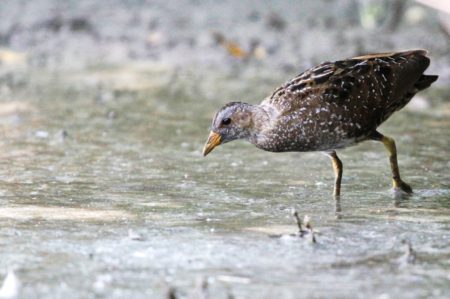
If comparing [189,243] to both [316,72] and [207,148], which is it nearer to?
[207,148]

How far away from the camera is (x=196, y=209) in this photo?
22.7ft

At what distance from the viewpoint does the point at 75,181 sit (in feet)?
25.9

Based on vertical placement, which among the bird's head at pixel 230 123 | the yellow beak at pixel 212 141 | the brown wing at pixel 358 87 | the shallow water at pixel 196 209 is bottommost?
the shallow water at pixel 196 209

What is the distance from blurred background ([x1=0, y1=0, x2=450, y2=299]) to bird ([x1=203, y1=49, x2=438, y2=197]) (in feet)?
1.14

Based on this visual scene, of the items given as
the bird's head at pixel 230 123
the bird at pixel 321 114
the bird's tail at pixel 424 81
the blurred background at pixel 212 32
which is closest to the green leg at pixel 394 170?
the bird at pixel 321 114

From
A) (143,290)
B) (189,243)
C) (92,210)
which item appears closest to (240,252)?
(189,243)

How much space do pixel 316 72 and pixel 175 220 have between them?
1.78 m

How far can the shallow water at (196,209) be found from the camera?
524 cm

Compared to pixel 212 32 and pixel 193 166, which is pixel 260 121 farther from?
pixel 212 32

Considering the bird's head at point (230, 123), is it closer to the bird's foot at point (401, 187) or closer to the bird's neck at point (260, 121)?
the bird's neck at point (260, 121)

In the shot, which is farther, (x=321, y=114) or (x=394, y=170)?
(x=394, y=170)

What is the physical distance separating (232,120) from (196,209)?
2.86 ft

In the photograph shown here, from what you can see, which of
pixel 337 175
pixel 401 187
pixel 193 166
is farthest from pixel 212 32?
pixel 401 187

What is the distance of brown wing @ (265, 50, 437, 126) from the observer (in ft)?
24.7
